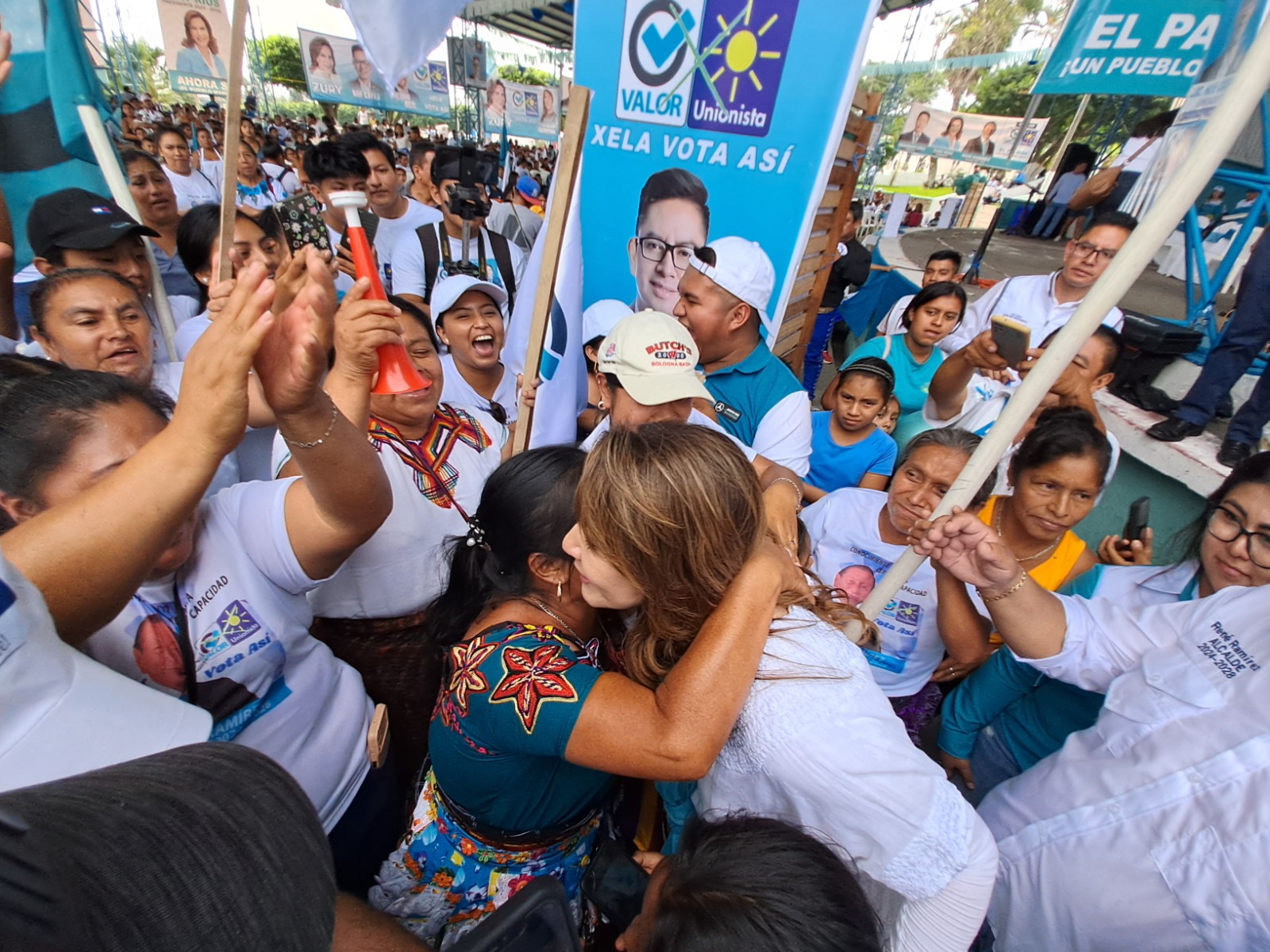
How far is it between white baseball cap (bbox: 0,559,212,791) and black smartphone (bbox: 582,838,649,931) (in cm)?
111

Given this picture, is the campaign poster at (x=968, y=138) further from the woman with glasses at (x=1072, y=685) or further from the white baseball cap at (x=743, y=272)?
the woman with glasses at (x=1072, y=685)

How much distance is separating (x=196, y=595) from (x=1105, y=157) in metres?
14.9

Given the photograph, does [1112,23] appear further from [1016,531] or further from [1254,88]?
[1254,88]

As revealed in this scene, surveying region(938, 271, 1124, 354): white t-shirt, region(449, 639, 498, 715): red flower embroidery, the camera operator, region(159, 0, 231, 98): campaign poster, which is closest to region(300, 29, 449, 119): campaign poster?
region(159, 0, 231, 98): campaign poster

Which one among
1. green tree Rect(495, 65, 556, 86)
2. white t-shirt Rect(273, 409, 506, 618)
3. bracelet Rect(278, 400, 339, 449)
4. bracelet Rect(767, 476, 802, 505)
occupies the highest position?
green tree Rect(495, 65, 556, 86)

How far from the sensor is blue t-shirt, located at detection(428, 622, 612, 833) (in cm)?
110

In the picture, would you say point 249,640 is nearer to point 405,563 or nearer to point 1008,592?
point 405,563

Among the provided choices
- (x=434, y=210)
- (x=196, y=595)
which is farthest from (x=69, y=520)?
(x=434, y=210)

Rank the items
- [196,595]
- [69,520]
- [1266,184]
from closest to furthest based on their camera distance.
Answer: [69,520] → [196,595] → [1266,184]

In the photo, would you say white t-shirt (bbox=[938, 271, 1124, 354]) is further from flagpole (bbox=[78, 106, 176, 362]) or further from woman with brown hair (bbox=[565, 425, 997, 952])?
flagpole (bbox=[78, 106, 176, 362])

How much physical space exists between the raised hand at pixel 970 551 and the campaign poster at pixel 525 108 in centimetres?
1359

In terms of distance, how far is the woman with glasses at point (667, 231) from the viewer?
2990mm

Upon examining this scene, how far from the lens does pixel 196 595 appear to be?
1298 mm

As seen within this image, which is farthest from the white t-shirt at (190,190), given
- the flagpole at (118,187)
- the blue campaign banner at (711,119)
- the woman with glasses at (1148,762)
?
the woman with glasses at (1148,762)
